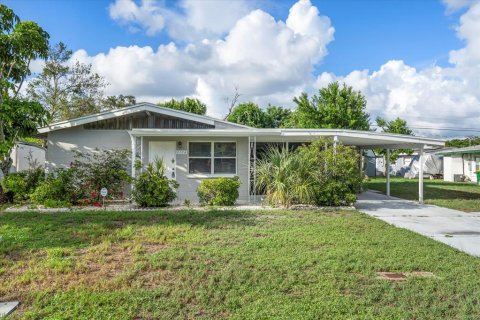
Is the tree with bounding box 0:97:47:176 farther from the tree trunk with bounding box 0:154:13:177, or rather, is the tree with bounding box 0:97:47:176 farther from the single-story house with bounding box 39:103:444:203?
the single-story house with bounding box 39:103:444:203

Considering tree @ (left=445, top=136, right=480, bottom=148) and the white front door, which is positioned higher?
tree @ (left=445, top=136, right=480, bottom=148)

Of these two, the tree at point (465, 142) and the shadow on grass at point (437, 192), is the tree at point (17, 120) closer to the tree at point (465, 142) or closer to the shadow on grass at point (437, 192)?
the shadow on grass at point (437, 192)

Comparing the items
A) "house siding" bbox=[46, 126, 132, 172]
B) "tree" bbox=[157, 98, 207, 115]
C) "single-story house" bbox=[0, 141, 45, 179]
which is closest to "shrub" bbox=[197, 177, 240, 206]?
"house siding" bbox=[46, 126, 132, 172]

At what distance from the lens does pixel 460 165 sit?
29578 mm

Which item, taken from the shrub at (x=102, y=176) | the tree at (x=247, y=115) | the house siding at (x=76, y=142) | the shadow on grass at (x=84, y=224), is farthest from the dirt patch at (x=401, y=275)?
the tree at (x=247, y=115)

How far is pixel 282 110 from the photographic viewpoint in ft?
131

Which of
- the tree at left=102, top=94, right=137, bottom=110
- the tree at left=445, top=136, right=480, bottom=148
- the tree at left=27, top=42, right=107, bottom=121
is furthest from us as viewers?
the tree at left=445, top=136, right=480, bottom=148

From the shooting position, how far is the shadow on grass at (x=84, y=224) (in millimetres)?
6457

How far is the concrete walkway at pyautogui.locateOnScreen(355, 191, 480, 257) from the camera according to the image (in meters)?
7.05

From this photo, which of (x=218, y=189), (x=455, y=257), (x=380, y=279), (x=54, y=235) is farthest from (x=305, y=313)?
(x=218, y=189)

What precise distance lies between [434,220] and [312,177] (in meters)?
3.58

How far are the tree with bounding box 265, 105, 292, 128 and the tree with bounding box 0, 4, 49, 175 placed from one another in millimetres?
28843

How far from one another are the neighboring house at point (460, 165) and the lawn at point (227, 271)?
24512mm

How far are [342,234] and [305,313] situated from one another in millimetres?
3947
